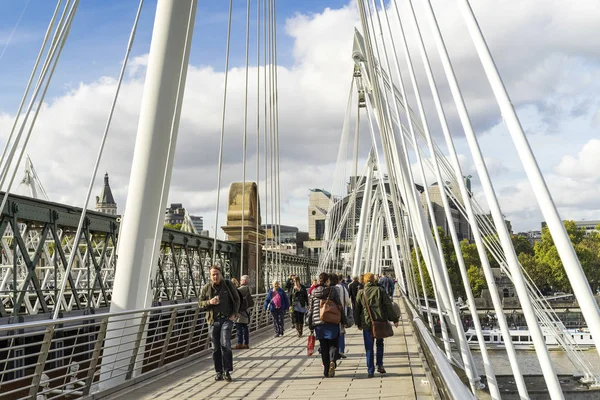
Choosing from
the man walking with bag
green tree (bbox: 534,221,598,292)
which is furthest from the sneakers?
green tree (bbox: 534,221,598,292)

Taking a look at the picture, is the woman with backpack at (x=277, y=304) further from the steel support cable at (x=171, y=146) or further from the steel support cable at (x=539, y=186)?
the steel support cable at (x=539, y=186)

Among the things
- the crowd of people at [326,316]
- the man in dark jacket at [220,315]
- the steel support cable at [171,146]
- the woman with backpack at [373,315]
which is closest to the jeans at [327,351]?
the crowd of people at [326,316]

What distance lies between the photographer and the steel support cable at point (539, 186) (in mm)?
4094

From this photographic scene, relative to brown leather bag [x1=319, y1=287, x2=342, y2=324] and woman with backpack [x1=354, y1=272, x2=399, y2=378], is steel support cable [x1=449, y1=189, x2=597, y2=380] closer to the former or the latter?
woman with backpack [x1=354, y1=272, x2=399, y2=378]

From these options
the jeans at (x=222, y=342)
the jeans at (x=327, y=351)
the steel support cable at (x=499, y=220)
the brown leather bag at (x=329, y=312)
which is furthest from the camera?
the brown leather bag at (x=329, y=312)

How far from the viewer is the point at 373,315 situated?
37.1ft

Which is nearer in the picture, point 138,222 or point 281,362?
point 138,222

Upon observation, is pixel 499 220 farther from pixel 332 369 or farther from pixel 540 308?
pixel 540 308

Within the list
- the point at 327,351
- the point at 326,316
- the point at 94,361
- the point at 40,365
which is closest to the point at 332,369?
the point at 327,351

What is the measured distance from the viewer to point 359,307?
458 inches

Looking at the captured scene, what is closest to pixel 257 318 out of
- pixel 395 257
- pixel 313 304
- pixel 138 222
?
pixel 313 304

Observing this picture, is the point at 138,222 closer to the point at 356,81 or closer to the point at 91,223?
the point at 91,223

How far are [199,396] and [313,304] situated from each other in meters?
2.94

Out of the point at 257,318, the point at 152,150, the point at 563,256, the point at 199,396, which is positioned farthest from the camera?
the point at 257,318
